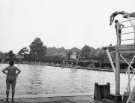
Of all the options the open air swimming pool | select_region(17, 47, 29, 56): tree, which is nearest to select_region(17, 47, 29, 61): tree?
select_region(17, 47, 29, 56): tree

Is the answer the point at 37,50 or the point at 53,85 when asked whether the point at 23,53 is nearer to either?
the point at 37,50

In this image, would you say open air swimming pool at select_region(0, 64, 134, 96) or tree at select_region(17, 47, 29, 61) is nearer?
open air swimming pool at select_region(0, 64, 134, 96)

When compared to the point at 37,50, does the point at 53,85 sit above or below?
below

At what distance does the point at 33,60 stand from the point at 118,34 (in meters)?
146

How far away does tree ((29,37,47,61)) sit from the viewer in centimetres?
15062

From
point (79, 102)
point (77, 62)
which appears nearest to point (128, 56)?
point (79, 102)

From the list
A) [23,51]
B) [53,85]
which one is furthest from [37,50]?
[53,85]

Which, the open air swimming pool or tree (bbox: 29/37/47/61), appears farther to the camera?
tree (bbox: 29/37/47/61)

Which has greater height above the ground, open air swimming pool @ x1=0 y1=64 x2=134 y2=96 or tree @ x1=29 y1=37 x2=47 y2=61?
tree @ x1=29 y1=37 x2=47 y2=61

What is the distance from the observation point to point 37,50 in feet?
494

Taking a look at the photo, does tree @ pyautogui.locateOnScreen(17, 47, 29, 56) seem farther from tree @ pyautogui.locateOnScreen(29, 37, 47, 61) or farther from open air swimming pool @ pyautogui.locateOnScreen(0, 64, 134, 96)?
open air swimming pool @ pyautogui.locateOnScreen(0, 64, 134, 96)

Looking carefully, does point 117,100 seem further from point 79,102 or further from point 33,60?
point 33,60

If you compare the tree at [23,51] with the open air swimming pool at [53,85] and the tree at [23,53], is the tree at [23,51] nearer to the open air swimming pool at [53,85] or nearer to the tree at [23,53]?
the tree at [23,53]

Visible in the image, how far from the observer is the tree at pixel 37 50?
494 ft
